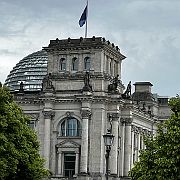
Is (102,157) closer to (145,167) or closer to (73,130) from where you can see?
(73,130)

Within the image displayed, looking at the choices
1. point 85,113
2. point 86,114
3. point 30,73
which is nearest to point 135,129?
point 86,114

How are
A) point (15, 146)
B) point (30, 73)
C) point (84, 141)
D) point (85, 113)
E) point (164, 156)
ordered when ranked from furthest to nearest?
point (30, 73) → point (85, 113) → point (84, 141) → point (15, 146) → point (164, 156)

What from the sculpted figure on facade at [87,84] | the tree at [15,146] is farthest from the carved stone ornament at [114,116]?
the tree at [15,146]

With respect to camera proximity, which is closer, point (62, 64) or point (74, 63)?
point (74, 63)

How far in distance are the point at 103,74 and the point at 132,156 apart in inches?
573

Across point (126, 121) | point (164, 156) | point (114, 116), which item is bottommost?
point (164, 156)

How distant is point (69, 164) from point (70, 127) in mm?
5372

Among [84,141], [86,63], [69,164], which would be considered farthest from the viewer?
[86,63]

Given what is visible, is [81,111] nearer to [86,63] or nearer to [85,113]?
[85,113]

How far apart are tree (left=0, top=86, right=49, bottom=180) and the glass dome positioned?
5994 centimetres

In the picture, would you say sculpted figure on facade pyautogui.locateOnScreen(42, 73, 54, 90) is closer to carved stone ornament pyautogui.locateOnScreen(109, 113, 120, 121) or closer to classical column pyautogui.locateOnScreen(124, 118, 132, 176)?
carved stone ornament pyautogui.locateOnScreen(109, 113, 120, 121)

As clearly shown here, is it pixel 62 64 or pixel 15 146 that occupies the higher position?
pixel 62 64

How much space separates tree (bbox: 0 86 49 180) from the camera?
281 ft

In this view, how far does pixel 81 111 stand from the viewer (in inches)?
4569
